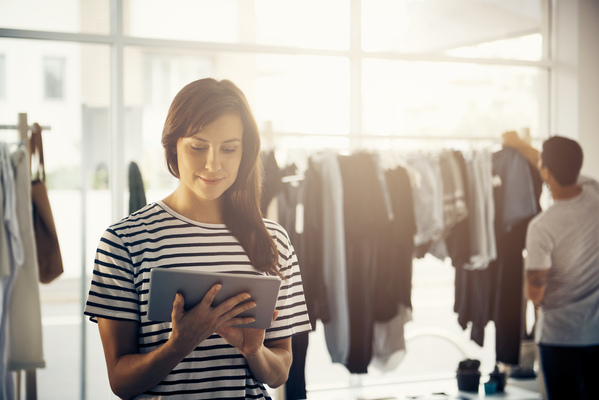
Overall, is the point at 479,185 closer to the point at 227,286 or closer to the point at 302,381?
the point at 302,381

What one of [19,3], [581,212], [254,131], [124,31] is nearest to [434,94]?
[581,212]

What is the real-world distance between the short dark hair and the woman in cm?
164

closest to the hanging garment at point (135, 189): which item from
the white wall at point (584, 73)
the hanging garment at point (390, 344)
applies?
the hanging garment at point (390, 344)

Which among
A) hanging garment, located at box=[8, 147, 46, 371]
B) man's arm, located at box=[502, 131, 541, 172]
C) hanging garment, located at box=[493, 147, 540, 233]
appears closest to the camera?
hanging garment, located at box=[8, 147, 46, 371]

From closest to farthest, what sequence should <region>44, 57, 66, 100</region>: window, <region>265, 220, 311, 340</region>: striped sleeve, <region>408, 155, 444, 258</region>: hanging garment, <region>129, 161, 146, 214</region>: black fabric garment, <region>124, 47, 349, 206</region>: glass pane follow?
<region>265, 220, 311, 340</region>: striped sleeve
<region>129, 161, 146, 214</region>: black fabric garment
<region>408, 155, 444, 258</region>: hanging garment
<region>124, 47, 349, 206</region>: glass pane
<region>44, 57, 66, 100</region>: window

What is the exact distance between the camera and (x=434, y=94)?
3975mm

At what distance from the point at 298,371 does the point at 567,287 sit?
1.27 meters

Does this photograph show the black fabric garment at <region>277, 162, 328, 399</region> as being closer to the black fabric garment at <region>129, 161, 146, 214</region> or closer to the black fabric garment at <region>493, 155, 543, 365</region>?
the black fabric garment at <region>129, 161, 146, 214</region>

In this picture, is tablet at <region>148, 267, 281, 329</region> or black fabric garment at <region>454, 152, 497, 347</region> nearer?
tablet at <region>148, 267, 281, 329</region>

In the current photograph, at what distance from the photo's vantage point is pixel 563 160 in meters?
2.38

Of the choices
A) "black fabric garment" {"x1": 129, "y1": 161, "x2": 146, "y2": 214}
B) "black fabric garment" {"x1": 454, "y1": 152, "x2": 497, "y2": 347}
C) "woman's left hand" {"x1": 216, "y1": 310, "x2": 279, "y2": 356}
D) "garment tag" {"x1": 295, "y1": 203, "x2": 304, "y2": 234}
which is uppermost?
"black fabric garment" {"x1": 129, "y1": 161, "x2": 146, "y2": 214}

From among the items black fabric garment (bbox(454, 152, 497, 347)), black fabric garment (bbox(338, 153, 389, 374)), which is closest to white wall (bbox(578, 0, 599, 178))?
black fabric garment (bbox(454, 152, 497, 347))

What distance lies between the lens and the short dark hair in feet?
7.77

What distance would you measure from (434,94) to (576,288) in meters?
2.02
